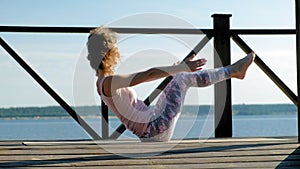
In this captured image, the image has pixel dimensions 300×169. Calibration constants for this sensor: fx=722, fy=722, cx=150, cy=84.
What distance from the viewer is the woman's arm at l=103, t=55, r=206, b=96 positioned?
3.88 metres

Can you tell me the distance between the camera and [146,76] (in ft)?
12.8

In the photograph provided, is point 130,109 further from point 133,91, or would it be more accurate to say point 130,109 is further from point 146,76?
point 146,76

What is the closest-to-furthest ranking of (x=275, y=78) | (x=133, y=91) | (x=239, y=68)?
(x=239, y=68) → (x=133, y=91) → (x=275, y=78)

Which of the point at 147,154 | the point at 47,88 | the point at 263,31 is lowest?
the point at 147,154

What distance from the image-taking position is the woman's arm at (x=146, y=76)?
12.7 feet

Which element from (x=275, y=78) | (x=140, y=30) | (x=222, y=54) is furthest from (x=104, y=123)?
(x=275, y=78)

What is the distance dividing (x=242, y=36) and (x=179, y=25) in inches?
18.4

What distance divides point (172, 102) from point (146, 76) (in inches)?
16.0

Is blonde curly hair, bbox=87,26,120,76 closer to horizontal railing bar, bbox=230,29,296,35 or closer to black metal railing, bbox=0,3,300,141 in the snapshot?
black metal railing, bbox=0,3,300,141

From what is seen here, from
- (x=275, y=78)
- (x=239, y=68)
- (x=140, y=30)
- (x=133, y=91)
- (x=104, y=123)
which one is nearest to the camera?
(x=239, y=68)

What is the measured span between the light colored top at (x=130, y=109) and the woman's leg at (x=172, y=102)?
49 mm

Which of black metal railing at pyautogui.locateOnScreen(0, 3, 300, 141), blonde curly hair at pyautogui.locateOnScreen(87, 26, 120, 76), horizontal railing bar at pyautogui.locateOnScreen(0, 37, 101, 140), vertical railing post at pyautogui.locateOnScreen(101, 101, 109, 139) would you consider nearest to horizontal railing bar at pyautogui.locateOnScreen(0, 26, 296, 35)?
black metal railing at pyautogui.locateOnScreen(0, 3, 300, 141)

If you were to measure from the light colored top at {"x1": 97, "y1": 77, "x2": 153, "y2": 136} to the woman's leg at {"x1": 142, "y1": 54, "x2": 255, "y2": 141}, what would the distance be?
5 cm

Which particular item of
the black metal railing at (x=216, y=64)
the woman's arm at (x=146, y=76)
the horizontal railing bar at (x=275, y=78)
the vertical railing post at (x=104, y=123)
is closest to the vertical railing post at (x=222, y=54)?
the black metal railing at (x=216, y=64)
